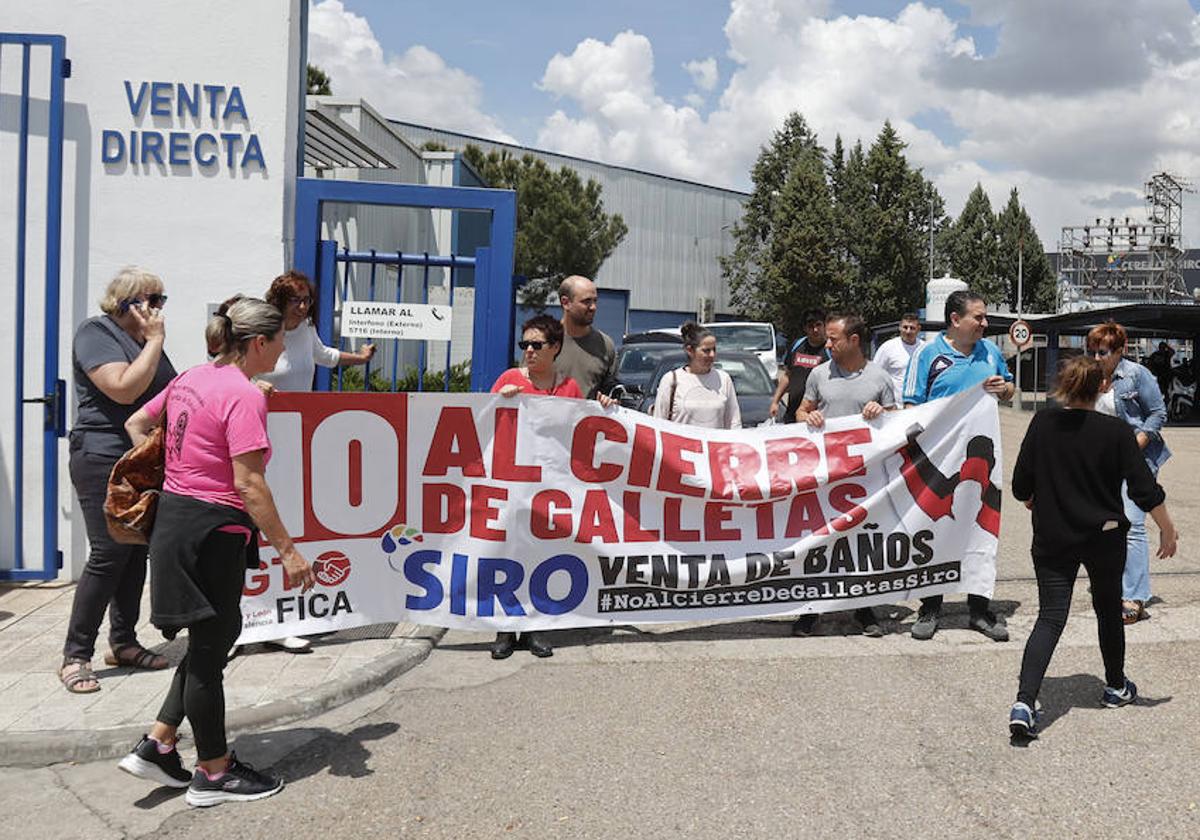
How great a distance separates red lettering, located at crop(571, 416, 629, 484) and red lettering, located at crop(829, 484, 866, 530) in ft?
4.15

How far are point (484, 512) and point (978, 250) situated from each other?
61.3 meters

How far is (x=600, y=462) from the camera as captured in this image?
19.6 ft

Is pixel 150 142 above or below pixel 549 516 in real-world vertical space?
above

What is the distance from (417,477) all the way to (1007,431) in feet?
64.1

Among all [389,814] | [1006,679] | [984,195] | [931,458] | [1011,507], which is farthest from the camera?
[984,195]

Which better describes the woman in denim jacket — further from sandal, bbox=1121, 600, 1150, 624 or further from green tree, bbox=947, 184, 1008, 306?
green tree, bbox=947, 184, 1008, 306

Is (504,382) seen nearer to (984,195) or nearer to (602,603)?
(602,603)

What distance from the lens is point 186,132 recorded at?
7.07 m

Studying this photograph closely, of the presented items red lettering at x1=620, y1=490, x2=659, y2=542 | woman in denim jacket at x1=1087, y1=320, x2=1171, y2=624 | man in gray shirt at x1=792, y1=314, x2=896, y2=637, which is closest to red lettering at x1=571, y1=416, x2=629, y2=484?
red lettering at x1=620, y1=490, x2=659, y2=542

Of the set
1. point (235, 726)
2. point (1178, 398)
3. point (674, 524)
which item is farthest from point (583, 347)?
point (1178, 398)

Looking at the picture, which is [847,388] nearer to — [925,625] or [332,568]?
[925,625]

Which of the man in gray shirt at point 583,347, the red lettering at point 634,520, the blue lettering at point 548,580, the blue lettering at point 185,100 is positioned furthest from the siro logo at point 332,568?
the blue lettering at point 185,100

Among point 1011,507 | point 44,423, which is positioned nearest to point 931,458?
point 44,423

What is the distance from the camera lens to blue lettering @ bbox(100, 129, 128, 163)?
7.01m
